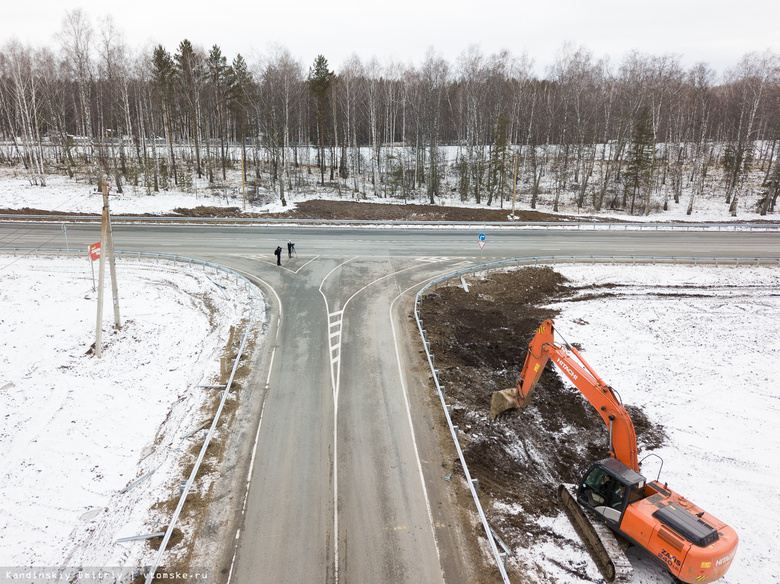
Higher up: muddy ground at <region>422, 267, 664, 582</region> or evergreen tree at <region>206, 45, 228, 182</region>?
evergreen tree at <region>206, 45, 228, 182</region>

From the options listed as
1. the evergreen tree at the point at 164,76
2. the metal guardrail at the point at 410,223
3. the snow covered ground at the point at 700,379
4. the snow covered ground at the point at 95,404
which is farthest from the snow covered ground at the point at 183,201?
the snow covered ground at the point at 700,379

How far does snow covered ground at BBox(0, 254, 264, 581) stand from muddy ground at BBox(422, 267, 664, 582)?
8846 millimetres

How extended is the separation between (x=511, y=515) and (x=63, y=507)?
11688 mm

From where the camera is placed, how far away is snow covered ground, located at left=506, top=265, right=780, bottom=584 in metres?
11.2

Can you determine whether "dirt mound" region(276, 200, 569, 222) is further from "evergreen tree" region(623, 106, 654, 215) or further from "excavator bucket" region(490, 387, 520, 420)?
"excavator bucket" region(490, 387, 520, 420)

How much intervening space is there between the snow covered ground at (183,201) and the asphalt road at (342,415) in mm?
10238

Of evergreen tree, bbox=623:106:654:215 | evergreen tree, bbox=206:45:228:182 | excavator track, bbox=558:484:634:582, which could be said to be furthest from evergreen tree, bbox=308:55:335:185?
excavator track, bbox=558:484:634:582

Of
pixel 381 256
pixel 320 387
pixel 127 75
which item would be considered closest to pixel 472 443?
pixel 320 387

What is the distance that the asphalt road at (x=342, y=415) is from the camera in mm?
10188

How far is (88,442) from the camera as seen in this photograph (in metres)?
13.9

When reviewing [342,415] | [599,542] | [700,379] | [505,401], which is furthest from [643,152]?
[599,542]

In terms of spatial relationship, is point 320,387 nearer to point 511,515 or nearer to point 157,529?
point 157,529

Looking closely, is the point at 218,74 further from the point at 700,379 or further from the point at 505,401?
the point at 700,379

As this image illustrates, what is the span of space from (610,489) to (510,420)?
5.30 m
